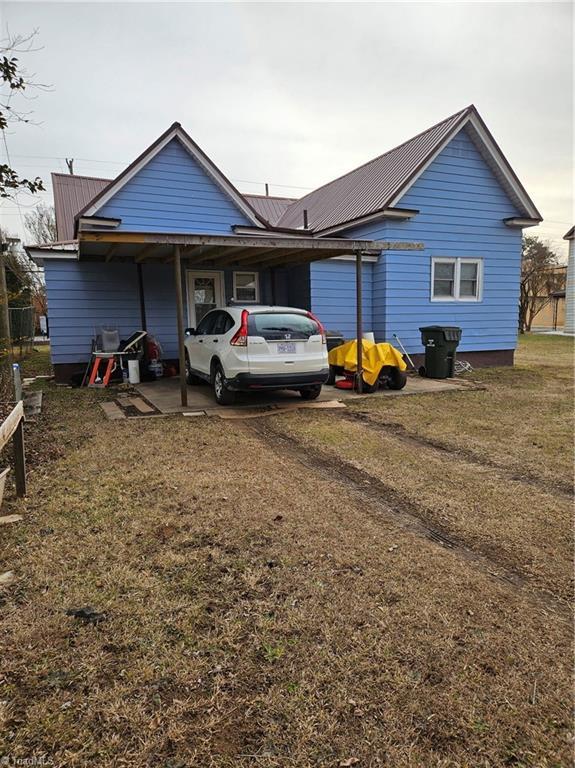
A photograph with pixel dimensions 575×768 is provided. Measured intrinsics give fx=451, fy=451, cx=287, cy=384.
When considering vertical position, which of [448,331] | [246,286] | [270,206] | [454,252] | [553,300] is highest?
[270,206]

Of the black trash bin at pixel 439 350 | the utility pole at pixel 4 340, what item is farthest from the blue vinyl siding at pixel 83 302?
the black trash bin at pixel 439 350

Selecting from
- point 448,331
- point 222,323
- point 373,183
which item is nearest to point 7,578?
point 222,323

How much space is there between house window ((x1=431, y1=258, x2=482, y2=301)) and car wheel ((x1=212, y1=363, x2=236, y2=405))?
7.49 m

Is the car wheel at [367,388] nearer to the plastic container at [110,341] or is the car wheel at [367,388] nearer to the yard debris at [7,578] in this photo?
the plastic container at [110,341]

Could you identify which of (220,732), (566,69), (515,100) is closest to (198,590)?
(220,732)

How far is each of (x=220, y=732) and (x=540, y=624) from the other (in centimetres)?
166

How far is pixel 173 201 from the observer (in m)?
12.0

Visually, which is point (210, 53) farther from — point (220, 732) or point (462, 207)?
point (220, 732)

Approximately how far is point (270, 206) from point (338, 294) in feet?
27.4

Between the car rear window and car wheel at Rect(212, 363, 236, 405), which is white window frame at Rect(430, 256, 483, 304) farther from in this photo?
car wheel at Rect(212, 363, 236, 405)

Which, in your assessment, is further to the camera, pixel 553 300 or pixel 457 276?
pixel 553 300

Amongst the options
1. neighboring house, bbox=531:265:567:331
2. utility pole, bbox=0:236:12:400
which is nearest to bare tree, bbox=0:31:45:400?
utility pole, bbox=0:236:12:400

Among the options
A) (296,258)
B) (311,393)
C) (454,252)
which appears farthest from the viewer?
(454,252)

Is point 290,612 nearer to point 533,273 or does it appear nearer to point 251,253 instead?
point 251,253
